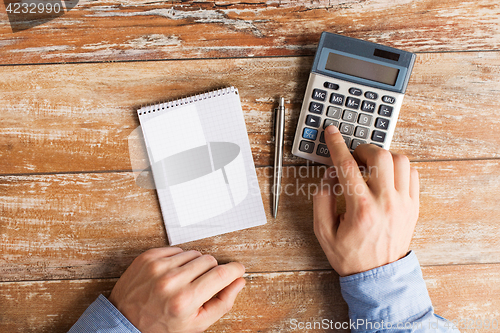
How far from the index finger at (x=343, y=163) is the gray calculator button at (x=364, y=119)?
5 centimetres

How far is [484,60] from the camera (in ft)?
1.92

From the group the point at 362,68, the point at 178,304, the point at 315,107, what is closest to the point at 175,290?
the point at 178,304

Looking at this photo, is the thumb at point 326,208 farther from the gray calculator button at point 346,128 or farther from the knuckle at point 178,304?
the knuckle at point 178,304

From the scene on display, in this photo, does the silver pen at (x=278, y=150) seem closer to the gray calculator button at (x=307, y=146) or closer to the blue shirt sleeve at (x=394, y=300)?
the gray calculator button at (x=307, y=146)

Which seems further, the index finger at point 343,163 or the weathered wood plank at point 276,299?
the weathered wood plank at point 276,299

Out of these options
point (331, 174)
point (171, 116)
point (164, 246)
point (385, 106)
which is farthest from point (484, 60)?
point (164, 246)

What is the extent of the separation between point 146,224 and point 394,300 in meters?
0.45

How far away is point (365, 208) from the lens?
51 centimetres

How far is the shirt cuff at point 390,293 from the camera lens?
0.52 metres

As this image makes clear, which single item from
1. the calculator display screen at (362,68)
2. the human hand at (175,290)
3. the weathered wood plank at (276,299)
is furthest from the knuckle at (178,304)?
the calculator display screen at (362,68)

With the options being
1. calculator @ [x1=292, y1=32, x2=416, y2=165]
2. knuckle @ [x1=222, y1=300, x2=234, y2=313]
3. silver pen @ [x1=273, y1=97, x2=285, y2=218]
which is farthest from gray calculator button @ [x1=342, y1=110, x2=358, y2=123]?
knuckle @ [x1=222, y1=300, x2=234, y2=313]

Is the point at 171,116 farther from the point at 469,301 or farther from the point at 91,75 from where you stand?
the point at 469,301

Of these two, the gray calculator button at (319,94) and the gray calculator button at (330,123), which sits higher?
the gray calculator button at (319,94)

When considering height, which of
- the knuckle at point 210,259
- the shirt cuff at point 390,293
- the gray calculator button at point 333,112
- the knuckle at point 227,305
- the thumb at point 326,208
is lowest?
the knuckle at point 227,305
